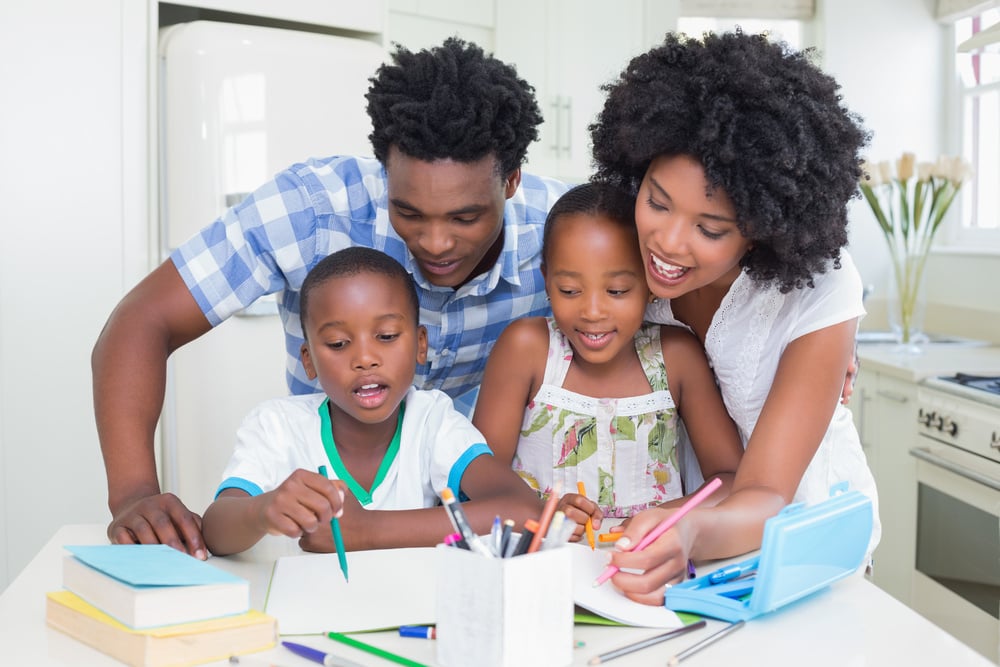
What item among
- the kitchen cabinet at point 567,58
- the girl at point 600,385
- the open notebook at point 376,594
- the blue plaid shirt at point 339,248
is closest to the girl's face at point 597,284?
the girl at point 600,385

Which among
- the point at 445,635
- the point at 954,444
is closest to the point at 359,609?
the point at 445,635

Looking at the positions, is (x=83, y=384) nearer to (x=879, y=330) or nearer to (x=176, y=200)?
(x=176, y=200)

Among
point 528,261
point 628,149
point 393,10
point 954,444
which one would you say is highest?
point 393,10

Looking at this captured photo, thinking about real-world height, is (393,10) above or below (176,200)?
above

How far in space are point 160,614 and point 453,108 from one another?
0.84 metres

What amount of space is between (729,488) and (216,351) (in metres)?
1.68

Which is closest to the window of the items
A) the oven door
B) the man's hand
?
the oven door

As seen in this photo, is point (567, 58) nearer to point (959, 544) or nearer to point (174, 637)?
point (959, 544)

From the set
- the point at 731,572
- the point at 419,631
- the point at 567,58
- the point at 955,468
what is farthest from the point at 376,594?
the point at 567,58

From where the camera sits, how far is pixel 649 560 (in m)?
0.92

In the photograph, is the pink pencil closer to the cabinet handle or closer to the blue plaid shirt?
the blue plaid shirt

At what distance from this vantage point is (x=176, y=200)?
2.53 m

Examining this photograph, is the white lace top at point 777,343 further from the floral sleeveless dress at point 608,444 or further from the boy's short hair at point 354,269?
the boy's short hair at point 354,269

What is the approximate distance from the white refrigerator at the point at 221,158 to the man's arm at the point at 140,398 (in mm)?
1133
